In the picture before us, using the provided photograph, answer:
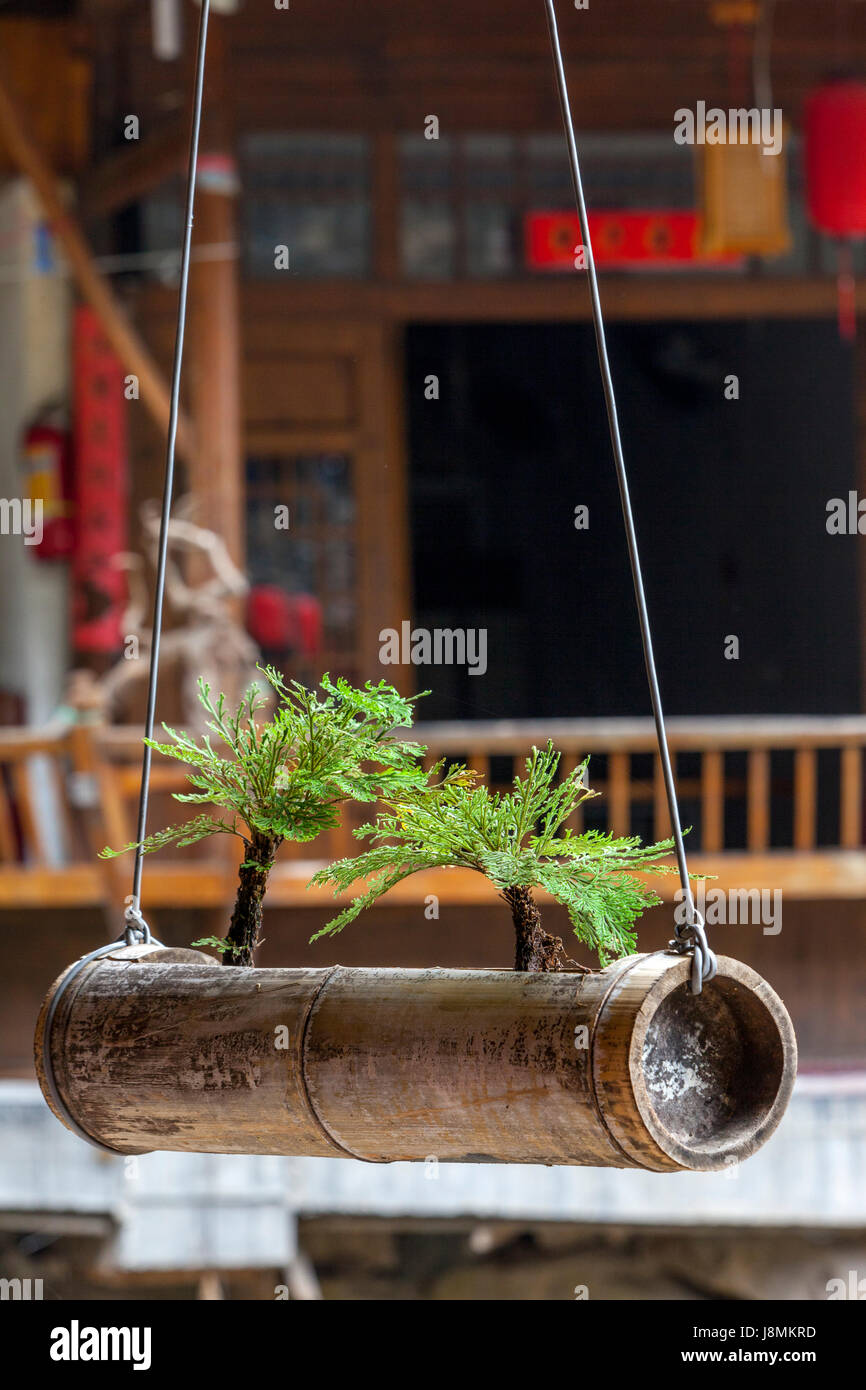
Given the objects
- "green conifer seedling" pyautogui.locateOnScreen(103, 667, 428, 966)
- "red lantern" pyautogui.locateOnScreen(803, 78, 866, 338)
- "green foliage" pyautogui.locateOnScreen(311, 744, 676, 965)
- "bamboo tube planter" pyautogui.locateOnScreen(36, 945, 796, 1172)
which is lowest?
"bamboo tube planter" pyautogui.locateOnScreen(36, 945, 796, 1172)

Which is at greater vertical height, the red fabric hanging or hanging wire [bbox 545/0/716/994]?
the red fabric hanging

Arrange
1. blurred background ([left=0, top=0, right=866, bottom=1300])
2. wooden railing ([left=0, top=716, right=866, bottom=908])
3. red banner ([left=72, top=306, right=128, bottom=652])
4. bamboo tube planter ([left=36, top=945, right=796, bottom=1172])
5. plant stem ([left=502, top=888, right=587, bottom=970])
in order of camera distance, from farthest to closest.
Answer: red banner ([left=72, top=306, right=128, bottom=652]) < blurred background ([left=0, top=0, right=866, bottom=1300]) < wooden railing ([left=0, top=716, right=866, bottom=908]) < plant stem ([left=502, top=888, right=587, bottom=970]) < bamboo tube planter ([left=36, top=945, right=796, bottom=1172])

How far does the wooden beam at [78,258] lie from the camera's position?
492 centimetres

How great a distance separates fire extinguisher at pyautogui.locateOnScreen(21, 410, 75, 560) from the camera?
19.6 ft

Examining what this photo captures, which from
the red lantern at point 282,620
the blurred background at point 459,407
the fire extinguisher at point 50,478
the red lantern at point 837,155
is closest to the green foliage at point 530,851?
the blurred background at point 459,407

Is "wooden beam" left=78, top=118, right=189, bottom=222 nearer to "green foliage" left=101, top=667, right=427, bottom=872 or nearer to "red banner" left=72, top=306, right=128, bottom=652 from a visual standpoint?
"red banner" left=72, top=306, right=128, bottom=652

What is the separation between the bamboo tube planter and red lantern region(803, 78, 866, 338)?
410 cm

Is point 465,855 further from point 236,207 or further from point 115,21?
point 115,21

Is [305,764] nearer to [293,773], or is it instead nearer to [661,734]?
[293,773]

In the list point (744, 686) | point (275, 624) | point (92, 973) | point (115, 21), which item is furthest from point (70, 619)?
point (92, 973)

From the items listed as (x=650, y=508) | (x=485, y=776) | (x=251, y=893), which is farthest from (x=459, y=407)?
(x=251, y=893)

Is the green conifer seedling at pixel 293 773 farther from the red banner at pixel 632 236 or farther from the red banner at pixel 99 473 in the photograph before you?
the red banner at pixel 632 236

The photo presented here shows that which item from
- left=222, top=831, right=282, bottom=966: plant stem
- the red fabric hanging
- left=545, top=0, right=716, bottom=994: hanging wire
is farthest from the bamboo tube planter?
the red fabric hanging

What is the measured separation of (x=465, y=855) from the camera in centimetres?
168
